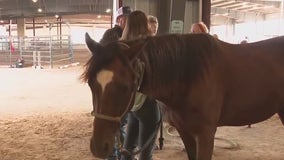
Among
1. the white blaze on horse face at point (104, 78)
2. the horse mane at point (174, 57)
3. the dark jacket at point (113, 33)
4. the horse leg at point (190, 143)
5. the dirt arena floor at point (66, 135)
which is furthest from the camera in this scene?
the dirt arena floor at point (66, 135)

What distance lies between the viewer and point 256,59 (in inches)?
87.7

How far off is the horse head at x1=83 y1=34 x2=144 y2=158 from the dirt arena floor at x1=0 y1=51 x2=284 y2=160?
141cm

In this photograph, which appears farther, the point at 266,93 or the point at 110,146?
the point at 266,93

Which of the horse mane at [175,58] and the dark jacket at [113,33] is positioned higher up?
the dark jacket at [113,33]

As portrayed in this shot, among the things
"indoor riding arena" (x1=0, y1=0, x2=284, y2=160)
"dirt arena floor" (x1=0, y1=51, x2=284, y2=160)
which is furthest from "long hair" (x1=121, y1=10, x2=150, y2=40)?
"dirt arena floor" (x1=0, y1=51, x2=284, y2=160)

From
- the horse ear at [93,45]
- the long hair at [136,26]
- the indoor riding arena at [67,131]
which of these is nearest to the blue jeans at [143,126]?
the long hair at [136,26]

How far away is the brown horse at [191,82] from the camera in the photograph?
1.69 meters

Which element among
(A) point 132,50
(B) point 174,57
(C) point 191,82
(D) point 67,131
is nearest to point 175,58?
(B) point 174,57

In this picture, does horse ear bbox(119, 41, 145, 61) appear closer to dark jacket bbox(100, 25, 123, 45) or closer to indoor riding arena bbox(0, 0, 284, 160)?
indoor riding arena bbox(0, 0, 284, 160)

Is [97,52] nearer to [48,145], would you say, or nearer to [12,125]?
[48,145]

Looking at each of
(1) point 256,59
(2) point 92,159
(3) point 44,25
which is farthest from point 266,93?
(3) point 44,25

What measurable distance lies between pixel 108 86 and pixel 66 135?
308 centimetres

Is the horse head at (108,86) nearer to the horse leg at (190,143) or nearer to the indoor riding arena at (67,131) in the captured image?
the indoor riding arena at (67,131)

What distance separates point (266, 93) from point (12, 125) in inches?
153
